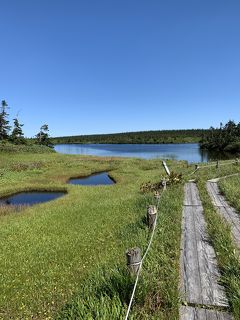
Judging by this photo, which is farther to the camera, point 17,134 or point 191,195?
point 17,134

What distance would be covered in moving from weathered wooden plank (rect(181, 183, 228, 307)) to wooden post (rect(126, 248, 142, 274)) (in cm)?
124

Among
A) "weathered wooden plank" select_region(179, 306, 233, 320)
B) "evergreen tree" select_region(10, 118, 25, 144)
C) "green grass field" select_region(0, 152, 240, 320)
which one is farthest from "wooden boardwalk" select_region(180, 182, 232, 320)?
"evergreen tree" select_region(10, 118, 25, 144)

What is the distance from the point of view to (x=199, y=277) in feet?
26.5

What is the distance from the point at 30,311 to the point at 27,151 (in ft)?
245

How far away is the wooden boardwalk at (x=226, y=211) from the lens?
1157cm

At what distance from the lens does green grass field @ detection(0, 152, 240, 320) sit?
7.10 m

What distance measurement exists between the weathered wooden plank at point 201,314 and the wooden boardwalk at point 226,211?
4008 millimetres

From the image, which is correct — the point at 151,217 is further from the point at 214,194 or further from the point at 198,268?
the point at 214,194

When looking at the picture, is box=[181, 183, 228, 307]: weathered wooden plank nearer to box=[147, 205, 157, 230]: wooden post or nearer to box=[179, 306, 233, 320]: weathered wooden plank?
box=[179, 306, 233, 320]: weathered wooden plank

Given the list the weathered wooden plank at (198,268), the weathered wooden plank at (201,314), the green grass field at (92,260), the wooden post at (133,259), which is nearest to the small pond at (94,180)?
the green grass field at (92,260)

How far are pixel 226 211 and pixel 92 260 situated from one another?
6.97m

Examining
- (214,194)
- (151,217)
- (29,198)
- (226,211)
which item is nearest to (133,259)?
(151,217)

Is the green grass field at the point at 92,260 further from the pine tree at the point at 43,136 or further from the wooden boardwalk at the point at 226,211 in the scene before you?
the pine tree at the point at 43,136

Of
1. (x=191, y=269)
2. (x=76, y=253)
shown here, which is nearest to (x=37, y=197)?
(x=76, y=253)
